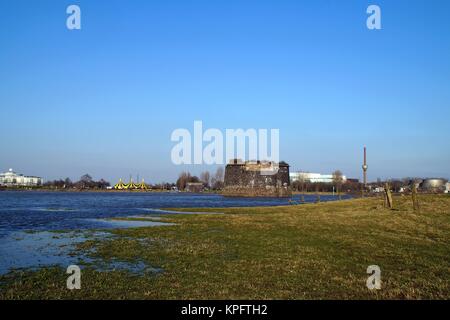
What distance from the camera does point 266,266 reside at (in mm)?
16438

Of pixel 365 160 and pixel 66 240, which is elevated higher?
pixel 365 160

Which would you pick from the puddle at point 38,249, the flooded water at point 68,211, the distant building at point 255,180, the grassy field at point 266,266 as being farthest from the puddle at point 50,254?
the distant building at point 255,180

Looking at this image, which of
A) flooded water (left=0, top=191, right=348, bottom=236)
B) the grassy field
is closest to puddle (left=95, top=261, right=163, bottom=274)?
the grassy field

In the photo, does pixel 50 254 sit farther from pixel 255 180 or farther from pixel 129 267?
pixel 255 180

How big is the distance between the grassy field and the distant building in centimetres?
16036

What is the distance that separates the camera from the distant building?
191000 millimetres

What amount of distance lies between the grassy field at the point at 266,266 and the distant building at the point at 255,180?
160357 mm

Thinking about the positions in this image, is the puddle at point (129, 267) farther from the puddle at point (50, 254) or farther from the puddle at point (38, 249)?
the puddle at point (38, 249)

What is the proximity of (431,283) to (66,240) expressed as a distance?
843 inches

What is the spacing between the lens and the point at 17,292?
12.5 meters

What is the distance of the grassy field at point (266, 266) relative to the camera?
482 inches
